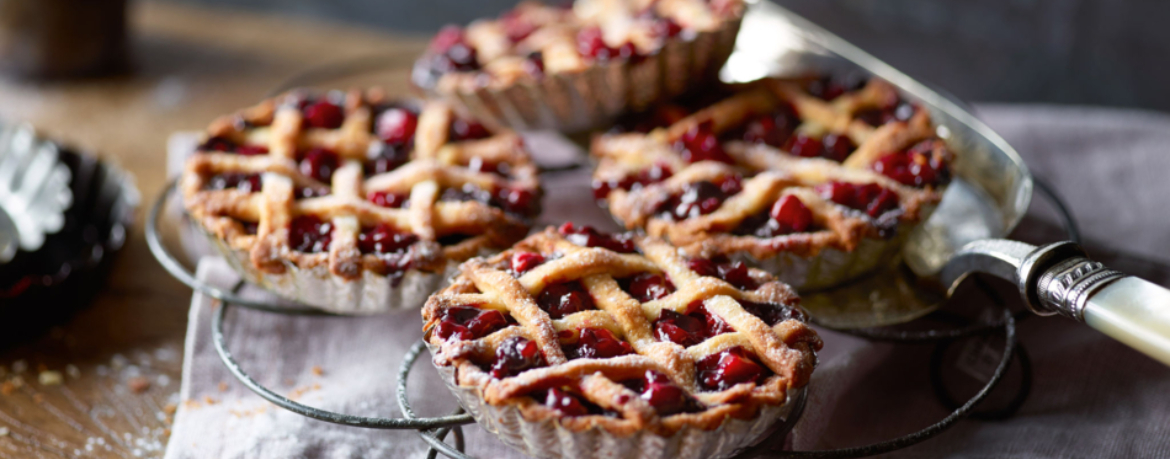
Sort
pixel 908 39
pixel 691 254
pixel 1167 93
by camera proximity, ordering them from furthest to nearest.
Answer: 1. pixel 908 39
2. pixel 1167 93
3. pixel 691 254

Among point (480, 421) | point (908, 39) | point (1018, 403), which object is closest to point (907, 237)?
point (1018, 403)

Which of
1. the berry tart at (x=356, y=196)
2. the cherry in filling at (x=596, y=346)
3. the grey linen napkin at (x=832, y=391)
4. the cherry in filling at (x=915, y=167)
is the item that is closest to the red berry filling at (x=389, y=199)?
the berry tart at (x=356, y=196)

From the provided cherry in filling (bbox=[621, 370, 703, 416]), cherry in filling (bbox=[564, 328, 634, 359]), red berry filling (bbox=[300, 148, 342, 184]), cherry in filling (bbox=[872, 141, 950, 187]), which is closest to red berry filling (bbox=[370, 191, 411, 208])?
red berry filling (bbox=[300, 148, 342, 184])

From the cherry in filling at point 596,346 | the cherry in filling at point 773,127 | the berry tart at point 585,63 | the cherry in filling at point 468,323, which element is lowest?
the cherry in filling at point 596,346

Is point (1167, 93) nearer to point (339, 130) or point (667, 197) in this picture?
point (667, 197)

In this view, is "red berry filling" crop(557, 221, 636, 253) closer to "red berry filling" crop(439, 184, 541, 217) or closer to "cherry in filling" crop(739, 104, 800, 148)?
"red berry filling" crop(439, 184, 541, 217)

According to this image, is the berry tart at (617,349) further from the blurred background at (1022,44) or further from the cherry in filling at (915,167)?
the blurred background at (1022,44)
